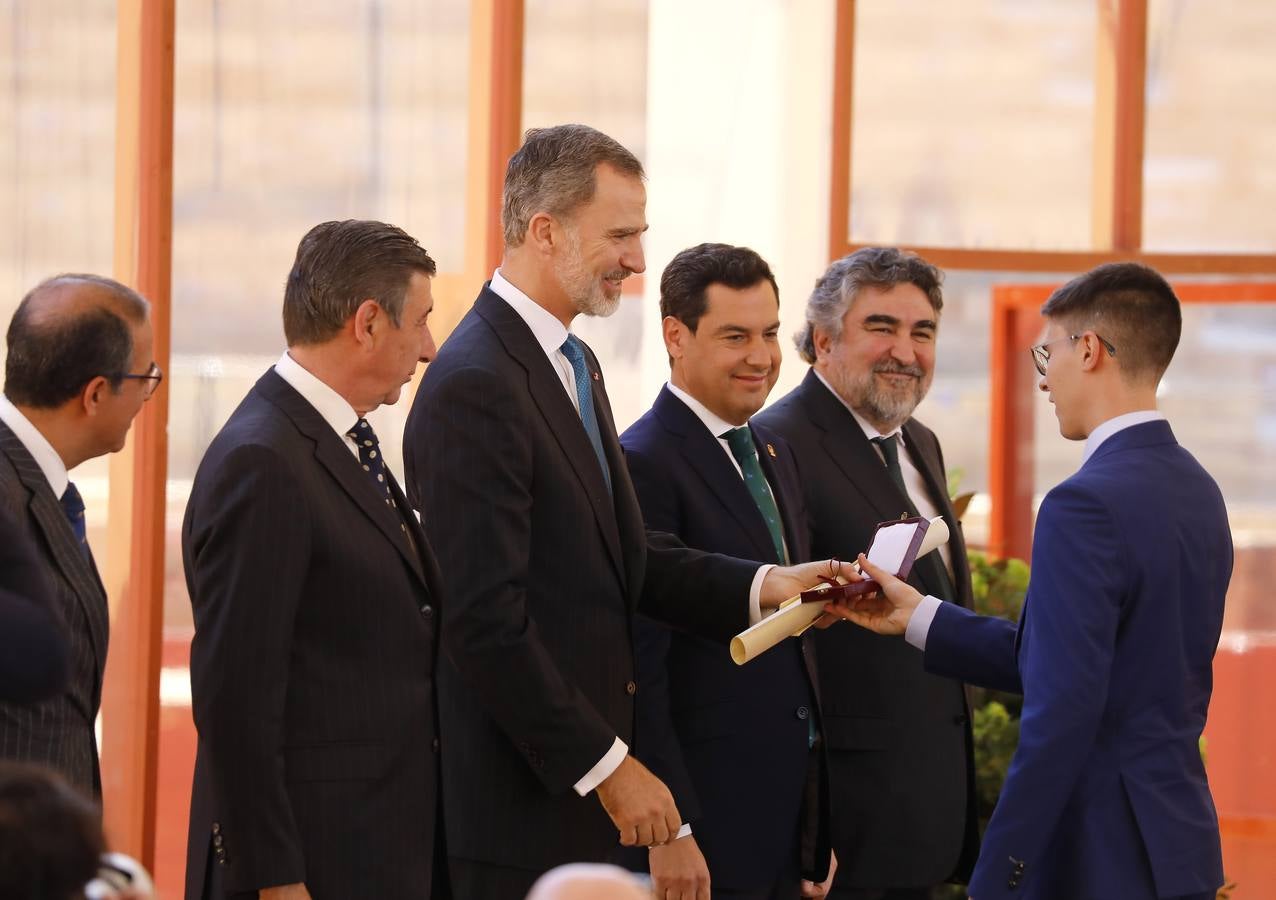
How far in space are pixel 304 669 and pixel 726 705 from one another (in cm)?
103

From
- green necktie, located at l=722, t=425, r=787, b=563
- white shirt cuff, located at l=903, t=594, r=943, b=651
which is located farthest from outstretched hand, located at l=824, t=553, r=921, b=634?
green necktie, located at l=722, t=425, r=787, b=563

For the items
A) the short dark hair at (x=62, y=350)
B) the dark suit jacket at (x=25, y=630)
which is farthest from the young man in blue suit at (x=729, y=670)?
the dark suit jacket at (x=25, y=630)

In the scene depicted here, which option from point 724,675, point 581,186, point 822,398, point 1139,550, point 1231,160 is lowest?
point 724,675

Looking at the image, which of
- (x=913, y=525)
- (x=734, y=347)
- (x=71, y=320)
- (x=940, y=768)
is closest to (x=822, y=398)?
(x=734, y=347)

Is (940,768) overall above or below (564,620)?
below

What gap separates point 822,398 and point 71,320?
176cm

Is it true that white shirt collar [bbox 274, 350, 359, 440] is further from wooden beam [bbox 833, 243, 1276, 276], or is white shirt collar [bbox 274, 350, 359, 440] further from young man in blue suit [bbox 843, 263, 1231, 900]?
wooden beam [bbox 833, 243, 1276, 276]

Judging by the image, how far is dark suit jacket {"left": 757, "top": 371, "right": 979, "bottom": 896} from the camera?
330 centimetres

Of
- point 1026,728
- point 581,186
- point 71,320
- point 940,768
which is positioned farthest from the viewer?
point 940,768

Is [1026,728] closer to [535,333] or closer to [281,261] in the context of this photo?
[535,333]

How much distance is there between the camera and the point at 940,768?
337 cm

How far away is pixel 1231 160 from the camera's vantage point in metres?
5.84

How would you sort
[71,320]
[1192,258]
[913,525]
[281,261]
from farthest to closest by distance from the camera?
[1192,258] < [281,261] < [913,525] < [71,320]

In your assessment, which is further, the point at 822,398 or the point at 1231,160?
the point at 1231,160
